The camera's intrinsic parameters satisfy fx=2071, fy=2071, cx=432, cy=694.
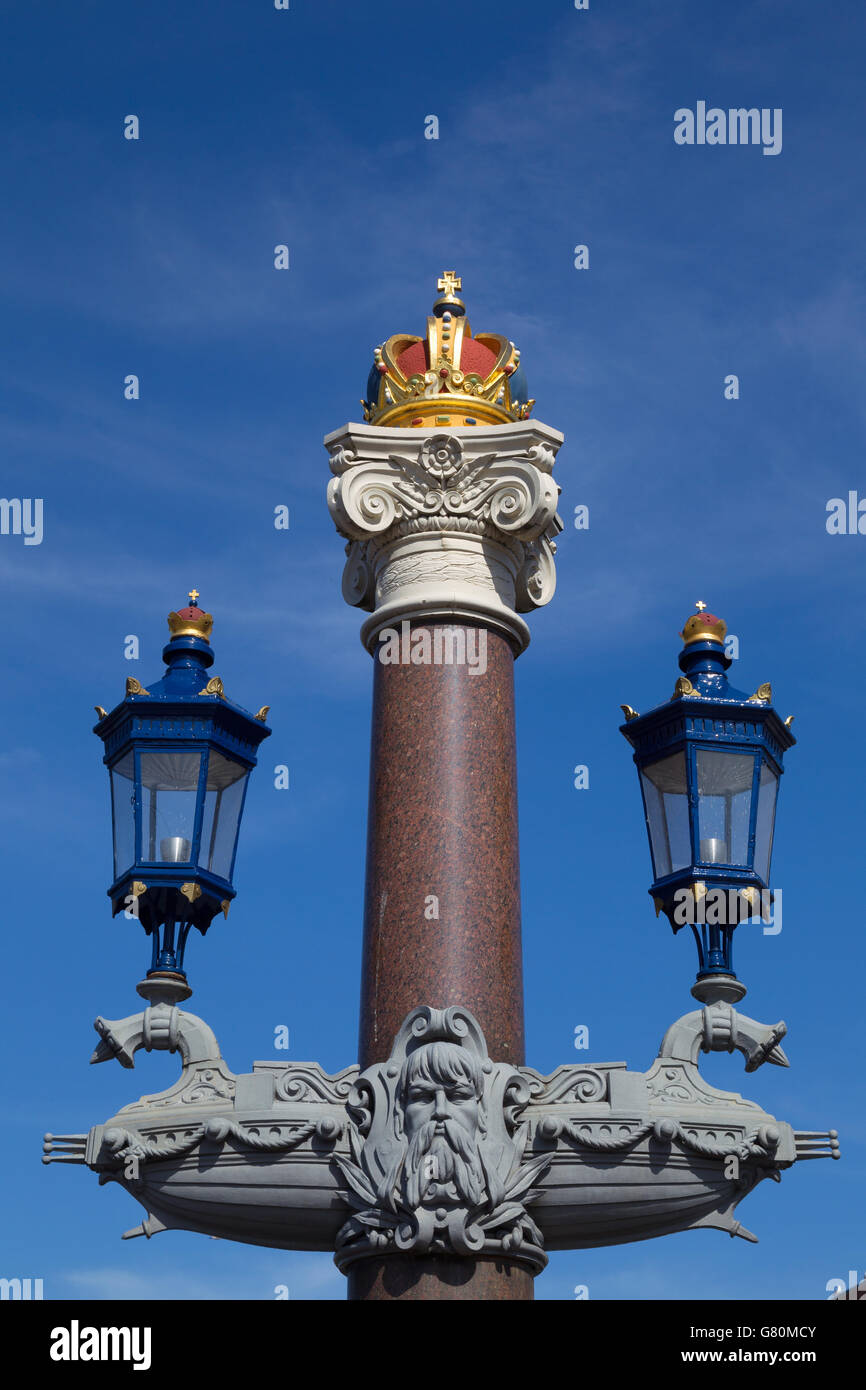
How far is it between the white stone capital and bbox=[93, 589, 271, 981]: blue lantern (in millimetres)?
1283

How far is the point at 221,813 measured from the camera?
13.5 metres

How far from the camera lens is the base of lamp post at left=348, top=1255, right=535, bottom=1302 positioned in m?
11.4

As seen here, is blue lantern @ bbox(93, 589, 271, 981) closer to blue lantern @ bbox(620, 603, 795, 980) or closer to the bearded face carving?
the bearded face carving

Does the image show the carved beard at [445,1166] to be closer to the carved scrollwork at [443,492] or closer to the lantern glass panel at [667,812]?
the lantern glass panel at [667,812]

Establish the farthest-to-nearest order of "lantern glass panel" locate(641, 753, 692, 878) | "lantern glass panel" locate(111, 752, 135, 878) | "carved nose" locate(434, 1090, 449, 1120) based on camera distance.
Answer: "lantern glass panel" locate(111, 752, 135, 878) → "lantern glass panel" locate(641, 753, 692, 878) → "carved nose" locate(434, 1090, 449, 1120)

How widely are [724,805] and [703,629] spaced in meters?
1.51

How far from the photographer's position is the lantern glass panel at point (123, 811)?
1323 cm

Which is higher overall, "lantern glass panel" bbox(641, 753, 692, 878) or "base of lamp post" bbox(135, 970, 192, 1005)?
"lantern glass panel" bbox(641, 753, 692, 878)

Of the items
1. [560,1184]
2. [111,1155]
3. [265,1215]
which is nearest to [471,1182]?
[560,1184]

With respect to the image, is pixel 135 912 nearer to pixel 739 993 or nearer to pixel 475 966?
pixel 475 966

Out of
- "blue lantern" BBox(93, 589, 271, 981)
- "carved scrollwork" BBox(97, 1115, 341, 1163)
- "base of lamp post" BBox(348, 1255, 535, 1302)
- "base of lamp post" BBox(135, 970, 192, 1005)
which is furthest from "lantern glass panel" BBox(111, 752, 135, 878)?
"base of lamp post" BBox(348, 1255, 535, 1302)

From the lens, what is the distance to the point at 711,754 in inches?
521
